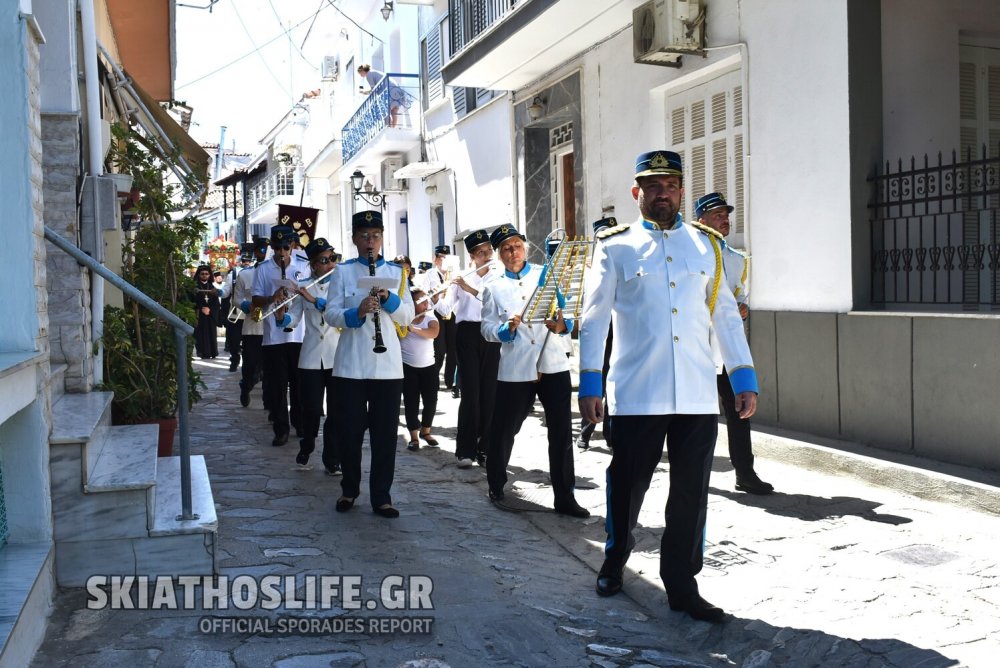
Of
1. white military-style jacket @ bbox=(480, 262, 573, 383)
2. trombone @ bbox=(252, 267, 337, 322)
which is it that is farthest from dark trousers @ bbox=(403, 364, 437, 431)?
white military-style jacket @ bbox=(480, 262, 573, 383)

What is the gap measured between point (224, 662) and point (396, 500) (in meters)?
3.00

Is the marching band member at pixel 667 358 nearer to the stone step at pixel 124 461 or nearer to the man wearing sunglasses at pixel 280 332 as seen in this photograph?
the stone step at pixel 124 461

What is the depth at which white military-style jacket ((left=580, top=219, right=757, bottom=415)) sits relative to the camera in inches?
175

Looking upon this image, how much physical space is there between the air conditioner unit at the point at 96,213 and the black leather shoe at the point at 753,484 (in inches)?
183

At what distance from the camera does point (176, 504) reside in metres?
5.23

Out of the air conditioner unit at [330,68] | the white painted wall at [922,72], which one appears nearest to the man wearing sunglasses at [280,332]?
the white painted wall at [922,72]

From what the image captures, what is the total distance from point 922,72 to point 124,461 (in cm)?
746

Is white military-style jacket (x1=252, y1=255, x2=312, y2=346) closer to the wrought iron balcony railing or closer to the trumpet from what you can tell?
the trumpet

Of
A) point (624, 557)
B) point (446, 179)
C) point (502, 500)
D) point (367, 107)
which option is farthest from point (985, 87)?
point (367, 107)

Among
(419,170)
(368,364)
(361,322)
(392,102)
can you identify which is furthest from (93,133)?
(392,102)

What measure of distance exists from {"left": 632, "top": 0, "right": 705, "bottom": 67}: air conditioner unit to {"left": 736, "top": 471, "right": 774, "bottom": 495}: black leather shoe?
4896mm

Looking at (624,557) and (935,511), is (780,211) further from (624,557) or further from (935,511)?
(624,557)

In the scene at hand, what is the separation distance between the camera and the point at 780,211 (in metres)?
8.97

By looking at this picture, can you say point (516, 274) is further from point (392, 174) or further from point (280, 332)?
point (392, 174)
